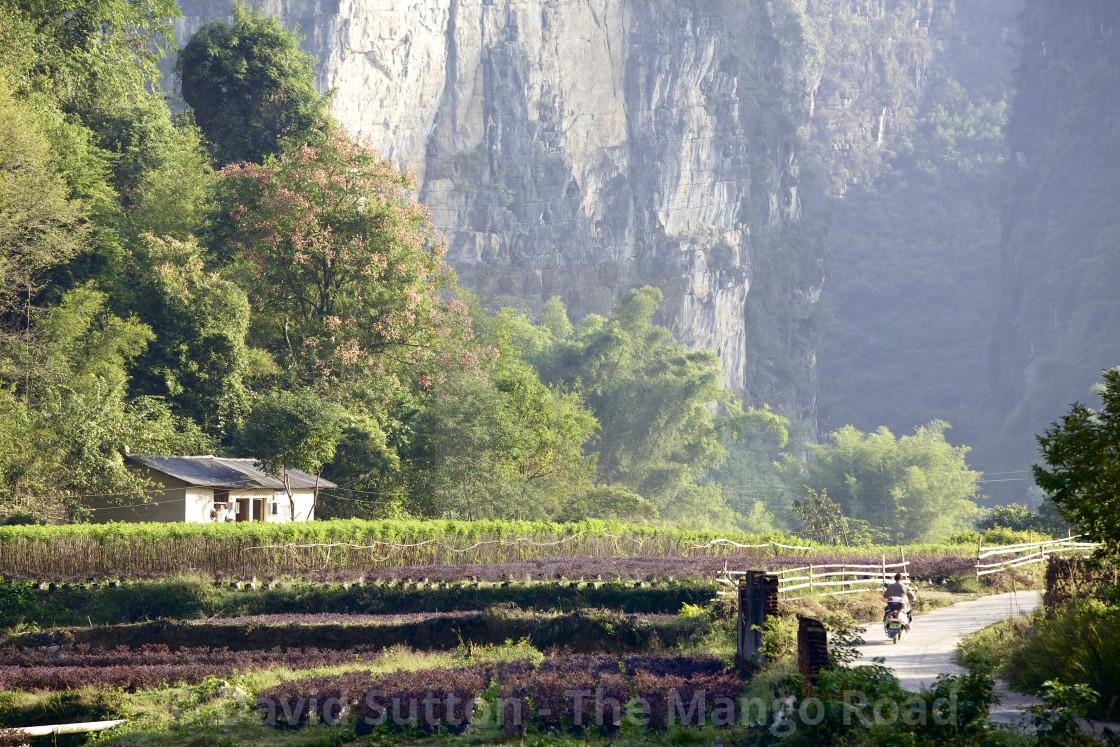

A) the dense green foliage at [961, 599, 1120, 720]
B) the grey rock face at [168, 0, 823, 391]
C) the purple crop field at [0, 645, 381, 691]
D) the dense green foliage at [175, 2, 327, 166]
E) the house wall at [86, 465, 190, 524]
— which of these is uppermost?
the grey rock face at [168, 0, 823, 391]

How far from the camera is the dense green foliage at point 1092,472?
8.98 metres

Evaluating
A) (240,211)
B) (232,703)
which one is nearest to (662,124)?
(240,211)

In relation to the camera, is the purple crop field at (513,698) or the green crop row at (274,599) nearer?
the purple crop field at (513,698)

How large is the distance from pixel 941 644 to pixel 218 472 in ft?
70.6

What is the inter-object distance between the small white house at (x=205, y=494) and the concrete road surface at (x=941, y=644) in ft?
60.9

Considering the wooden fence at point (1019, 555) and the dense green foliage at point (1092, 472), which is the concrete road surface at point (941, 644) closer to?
the dense green foliage at point (1092, 472)

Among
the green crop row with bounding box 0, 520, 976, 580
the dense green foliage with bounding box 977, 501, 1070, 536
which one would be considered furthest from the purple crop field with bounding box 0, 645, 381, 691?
the dense green foliage with bounding box 977, 501, 1070, 536

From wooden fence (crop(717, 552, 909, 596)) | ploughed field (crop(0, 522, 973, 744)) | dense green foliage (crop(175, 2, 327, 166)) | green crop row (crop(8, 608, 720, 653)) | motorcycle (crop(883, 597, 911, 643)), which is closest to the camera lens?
ploughed field (crop(0, 522, 973, 744))

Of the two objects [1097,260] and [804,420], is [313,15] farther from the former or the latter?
[1097,260]

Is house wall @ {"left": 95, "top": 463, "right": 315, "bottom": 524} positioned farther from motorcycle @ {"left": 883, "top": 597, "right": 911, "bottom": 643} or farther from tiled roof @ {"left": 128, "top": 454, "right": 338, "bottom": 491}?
motorcycle @ {"left": 883, "top": 597, "right": 911, "bottom": 643}

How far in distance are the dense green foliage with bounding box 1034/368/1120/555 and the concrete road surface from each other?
191 centimetres

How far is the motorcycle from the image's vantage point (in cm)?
1566

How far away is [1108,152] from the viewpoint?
4168 inches

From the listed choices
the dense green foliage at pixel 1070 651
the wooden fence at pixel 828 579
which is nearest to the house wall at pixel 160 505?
the wooden fence at pixel 828 579
